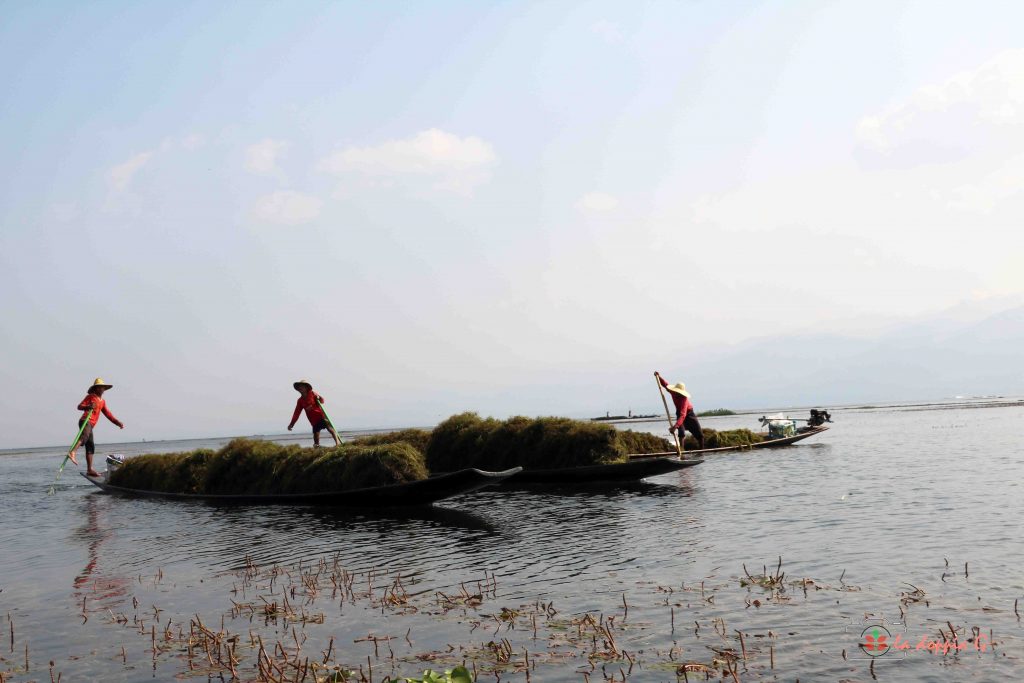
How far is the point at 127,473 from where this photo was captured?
26.2m

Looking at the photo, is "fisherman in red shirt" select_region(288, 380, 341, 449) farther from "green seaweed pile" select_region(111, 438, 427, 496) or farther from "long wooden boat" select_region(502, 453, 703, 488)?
"long wooden boat" select_region(502, 453, 703, 488)

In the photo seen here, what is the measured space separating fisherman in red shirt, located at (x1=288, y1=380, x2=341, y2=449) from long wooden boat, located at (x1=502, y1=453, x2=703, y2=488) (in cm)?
606

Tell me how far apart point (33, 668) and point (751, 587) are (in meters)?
7.33

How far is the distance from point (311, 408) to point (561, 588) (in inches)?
603

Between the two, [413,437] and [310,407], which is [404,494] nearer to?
[310,407]

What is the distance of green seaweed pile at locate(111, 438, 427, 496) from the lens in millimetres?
17172

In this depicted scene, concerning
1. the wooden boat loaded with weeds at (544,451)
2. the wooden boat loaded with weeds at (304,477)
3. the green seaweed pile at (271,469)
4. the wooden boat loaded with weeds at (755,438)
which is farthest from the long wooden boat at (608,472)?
the wooden boat loaded with weeds at (755,438)

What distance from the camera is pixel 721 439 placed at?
31594 mm

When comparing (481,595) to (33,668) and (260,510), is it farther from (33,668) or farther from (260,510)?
(260,510)

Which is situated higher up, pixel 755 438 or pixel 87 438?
pixel 87 438

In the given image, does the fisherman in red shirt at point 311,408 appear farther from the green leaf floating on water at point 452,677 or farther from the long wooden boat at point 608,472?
the green leaf floating on water at point 452,677

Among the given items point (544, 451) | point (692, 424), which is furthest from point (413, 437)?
point (692, 424)

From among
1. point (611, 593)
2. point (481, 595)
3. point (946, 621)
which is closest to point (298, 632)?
point (481, 595)

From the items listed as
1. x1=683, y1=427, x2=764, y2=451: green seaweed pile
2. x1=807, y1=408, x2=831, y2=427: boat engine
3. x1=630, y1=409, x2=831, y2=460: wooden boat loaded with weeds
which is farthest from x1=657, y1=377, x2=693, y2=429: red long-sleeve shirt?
x1=807, y1=408, x2=831, y2=427: boat engine
